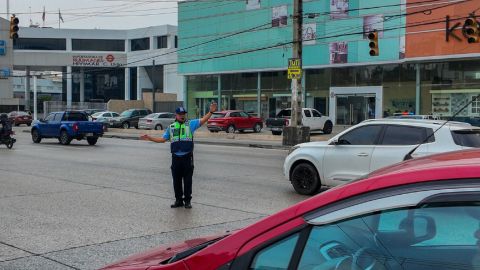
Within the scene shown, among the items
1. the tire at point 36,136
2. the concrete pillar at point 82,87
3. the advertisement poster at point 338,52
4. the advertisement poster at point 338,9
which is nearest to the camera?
the tire at point 36,136

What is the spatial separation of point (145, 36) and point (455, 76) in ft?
164

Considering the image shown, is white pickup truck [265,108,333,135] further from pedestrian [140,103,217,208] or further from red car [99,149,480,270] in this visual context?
red car [99,149,480,270]

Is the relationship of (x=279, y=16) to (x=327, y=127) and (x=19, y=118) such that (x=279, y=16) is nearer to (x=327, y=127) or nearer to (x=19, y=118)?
(x=327, y=127)

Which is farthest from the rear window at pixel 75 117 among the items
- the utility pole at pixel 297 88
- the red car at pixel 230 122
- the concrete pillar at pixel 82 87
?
the concrete pillar at pixel 82 87

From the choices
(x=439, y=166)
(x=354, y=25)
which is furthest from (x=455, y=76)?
(x=439, y=166)

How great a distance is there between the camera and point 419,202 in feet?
7.04

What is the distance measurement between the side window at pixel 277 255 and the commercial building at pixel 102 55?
2876 inches

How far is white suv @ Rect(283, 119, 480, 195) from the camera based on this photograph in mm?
9797

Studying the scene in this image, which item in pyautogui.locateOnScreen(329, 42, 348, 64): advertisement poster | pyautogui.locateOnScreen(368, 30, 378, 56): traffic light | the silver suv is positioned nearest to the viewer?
pyautogui.locateOnScreen(368, 30, 378, 56): traffic light

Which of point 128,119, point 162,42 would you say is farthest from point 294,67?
point 162,42

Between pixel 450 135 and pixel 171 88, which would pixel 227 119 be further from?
pixel 171 88

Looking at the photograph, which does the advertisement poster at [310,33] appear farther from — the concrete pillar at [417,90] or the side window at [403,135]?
the side window at [403,135]

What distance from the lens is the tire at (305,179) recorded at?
11.2 meters

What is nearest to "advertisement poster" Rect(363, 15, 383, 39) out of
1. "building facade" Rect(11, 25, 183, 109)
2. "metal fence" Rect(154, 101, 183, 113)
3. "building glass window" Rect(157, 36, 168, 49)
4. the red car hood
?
"metal fence" Rect(154, 101, 183, 113)
